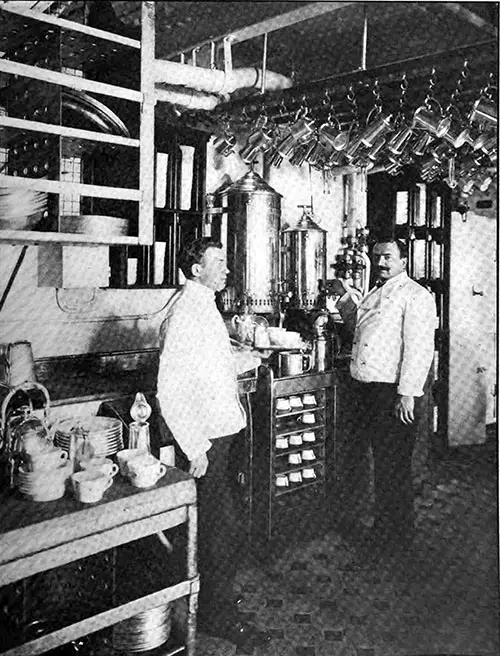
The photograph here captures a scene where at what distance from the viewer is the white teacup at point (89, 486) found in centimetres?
181

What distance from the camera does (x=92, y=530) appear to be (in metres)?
1.77

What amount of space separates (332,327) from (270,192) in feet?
3.27

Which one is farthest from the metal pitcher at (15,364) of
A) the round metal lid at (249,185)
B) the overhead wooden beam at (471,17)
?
the overhead wooden beam at (471,17)

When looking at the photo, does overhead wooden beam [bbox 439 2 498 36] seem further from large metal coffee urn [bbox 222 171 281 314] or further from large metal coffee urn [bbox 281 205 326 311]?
large metal coffee urn [bbox 281 205 326 311]

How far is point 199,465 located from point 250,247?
6.13 feet

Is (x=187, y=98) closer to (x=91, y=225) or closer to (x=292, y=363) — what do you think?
(x=91, y=225)

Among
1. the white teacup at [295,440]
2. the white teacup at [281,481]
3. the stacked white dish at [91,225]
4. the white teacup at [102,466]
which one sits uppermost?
the stacked white dish at [91,225]

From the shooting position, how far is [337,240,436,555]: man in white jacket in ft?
10.5

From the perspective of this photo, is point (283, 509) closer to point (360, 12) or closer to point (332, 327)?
point (332, 327)

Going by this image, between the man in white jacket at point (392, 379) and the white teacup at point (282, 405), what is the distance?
0.44 metres

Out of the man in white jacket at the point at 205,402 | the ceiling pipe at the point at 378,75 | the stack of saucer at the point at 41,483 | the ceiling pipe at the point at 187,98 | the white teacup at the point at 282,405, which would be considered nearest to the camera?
the stack of saucer at the point at 41,483

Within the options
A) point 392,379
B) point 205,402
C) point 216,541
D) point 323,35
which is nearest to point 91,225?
point 205,402

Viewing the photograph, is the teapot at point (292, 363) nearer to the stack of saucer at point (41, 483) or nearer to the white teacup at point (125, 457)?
the white teacup at point (125, 457)

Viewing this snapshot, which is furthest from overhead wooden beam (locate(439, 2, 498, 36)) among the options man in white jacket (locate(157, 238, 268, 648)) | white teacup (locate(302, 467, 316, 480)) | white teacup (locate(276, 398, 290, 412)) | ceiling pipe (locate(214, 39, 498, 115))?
white teacup (locate(302, 467, 316, 480))
